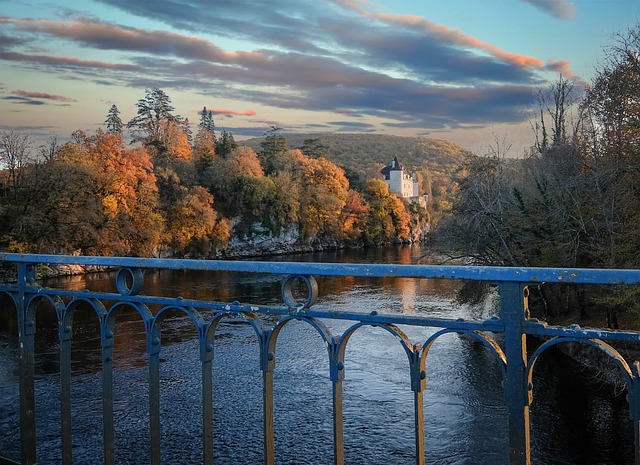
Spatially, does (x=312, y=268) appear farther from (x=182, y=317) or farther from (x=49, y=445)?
(x=182, y=317)

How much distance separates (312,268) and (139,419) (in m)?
11.8

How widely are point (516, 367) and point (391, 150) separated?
155 meters

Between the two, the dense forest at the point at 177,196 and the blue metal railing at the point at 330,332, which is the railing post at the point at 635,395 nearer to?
the blue metal railing at the point at 330,332

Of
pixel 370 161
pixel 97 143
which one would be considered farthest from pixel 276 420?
pixel 370 161

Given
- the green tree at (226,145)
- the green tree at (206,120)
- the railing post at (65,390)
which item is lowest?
the railing post at (65,390)

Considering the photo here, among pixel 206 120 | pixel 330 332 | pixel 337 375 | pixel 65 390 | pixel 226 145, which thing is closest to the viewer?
pixel 330 332

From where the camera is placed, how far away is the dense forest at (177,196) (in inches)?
1503

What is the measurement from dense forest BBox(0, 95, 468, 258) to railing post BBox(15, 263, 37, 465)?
94.4 feet

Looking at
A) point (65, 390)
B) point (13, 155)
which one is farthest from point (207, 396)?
point (13, 155)

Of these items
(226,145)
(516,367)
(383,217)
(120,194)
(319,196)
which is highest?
(226,145)

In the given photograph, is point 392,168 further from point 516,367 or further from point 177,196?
point 516,367

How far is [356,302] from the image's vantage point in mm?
25219

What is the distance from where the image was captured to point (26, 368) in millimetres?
3588

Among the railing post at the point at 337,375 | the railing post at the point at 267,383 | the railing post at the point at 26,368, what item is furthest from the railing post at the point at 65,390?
the railing post at the point at 337,375
